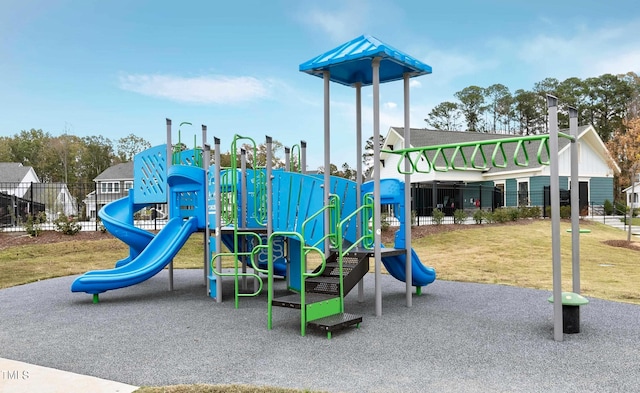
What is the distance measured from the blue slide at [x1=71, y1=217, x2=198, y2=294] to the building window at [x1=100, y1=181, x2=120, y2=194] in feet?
131

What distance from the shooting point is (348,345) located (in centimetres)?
544

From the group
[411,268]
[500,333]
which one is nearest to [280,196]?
[411,268]

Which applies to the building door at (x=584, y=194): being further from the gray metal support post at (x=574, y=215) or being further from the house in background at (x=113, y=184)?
the house in background at (x=113, y=184)

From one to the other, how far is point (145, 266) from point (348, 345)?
4382mm

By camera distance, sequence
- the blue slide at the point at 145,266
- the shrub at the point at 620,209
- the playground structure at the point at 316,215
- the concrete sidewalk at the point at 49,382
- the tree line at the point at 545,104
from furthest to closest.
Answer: the tree line at the point at 545,104
the shrub at the point at 620,209
the blue slide at the point at 145,266
the playground structure at the point at 316,215
the concrete sidewalk at the point at 49,382

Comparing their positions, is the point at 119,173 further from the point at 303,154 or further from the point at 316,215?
the point at 316,215

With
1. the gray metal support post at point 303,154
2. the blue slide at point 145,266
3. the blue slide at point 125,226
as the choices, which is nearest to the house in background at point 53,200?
the blue slide at point 125,226

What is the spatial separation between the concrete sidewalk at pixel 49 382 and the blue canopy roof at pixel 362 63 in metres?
4.81

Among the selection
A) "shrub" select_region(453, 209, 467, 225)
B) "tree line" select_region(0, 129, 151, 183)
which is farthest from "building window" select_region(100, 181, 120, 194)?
"shrub" select_region(453, 209, 467, 225)

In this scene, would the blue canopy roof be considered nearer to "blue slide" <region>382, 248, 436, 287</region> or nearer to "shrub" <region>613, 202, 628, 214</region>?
"blue slide" <region>382, 248, 436, 287</region>

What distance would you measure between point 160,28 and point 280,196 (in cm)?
1266

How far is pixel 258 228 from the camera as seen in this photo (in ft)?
27.0

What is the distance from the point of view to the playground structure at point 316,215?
6.24 m

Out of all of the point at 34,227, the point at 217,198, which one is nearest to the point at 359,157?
the point at 217,198
